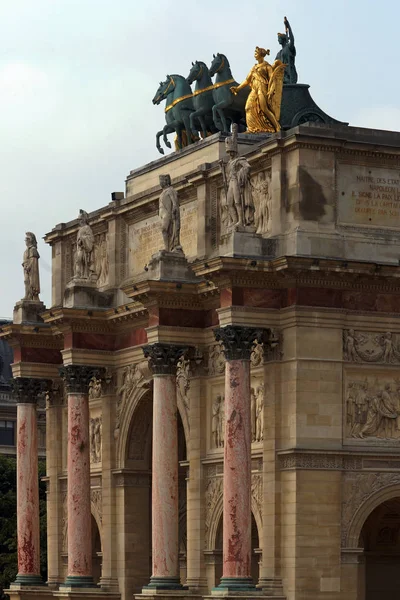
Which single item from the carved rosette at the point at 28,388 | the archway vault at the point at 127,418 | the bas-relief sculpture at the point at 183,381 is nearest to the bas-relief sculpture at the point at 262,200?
the bas-relief sculpture at the point at 183,381

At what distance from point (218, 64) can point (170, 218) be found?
612cm

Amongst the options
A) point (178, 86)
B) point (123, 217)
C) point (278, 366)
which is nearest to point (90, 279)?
point (123, 217)

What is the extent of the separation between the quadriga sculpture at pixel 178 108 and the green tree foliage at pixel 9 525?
85.4ft

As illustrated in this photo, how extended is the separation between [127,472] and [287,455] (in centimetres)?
1004

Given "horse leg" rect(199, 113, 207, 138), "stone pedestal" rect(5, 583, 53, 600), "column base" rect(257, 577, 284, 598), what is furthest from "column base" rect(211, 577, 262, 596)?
"horse leg" rect(199, 113, 207, 138)

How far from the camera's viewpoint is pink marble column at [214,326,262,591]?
168ft

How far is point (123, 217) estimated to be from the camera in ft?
202

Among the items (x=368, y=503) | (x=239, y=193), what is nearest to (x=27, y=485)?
(x=368, y=503)

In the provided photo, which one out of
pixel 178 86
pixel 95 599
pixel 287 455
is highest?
pixel 178 86

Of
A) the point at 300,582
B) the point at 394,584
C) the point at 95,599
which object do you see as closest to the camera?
the point at 300,582

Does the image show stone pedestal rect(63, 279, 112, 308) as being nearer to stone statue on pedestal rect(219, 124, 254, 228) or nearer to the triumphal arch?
the triumphal arch

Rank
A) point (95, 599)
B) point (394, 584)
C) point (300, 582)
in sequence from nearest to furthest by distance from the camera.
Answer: point (300, 582)
point (394, 584)
point (95, 599)

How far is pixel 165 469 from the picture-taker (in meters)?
54.7

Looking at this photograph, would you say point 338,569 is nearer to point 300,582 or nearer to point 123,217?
point 300,582
